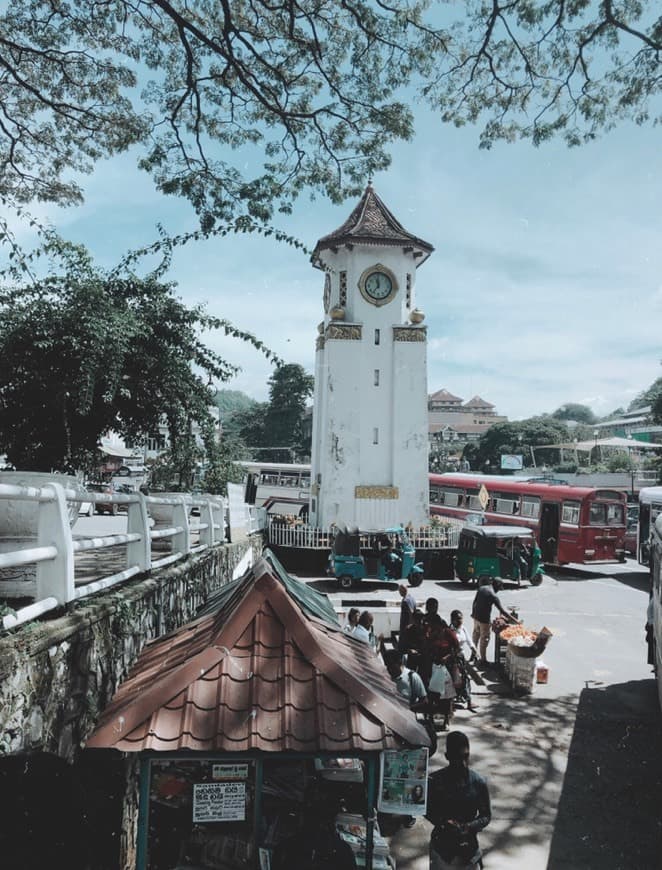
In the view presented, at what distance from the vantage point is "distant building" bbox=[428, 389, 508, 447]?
4845 inches

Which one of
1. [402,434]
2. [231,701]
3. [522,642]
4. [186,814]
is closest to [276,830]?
Answer: [186,814]

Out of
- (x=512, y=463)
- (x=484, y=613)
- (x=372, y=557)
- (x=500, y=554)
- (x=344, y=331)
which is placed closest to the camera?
(x=484, y=613)

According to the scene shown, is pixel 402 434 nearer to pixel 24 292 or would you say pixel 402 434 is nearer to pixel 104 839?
pixel 24 292

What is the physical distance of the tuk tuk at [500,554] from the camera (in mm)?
18766

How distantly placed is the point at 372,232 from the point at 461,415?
109704 mm

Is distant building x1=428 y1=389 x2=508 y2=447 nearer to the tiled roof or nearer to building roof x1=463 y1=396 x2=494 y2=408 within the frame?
building roof x1=463 y1=396 x2=494 y2=408

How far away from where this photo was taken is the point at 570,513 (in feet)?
67.9

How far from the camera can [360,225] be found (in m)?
26.4

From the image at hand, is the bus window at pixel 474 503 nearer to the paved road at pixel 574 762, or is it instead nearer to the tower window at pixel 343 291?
the tower window at pixel 343 291

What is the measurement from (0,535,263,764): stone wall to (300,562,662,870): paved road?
122 inches

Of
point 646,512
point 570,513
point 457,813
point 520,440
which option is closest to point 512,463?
point 520,440

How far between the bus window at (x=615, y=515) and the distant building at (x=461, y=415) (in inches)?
3819

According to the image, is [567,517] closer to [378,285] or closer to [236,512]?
[378,285]

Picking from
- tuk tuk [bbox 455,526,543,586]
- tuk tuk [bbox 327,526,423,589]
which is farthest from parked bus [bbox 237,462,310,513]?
tuk tuk [bbox 455,526,543,586]
